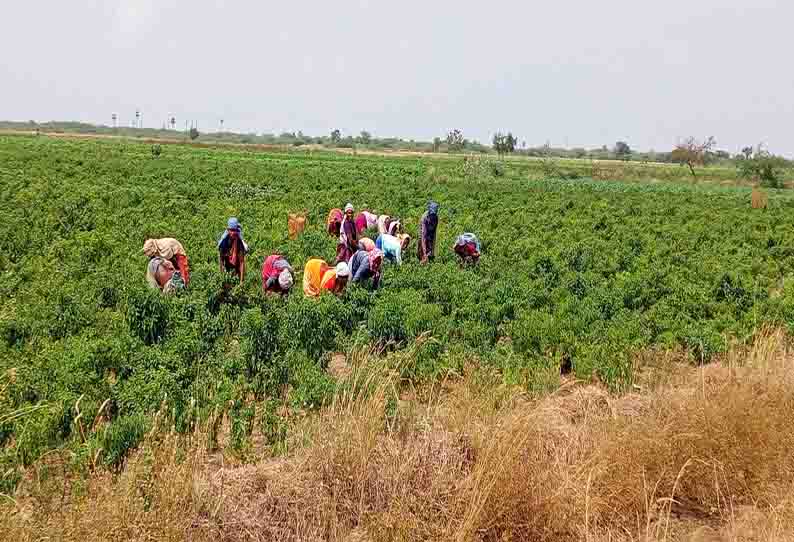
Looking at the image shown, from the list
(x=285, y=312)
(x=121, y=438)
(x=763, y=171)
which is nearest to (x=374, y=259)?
(x=285, y=312)

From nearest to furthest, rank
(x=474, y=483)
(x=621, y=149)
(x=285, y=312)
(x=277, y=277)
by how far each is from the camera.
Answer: (x=474, y=483)
(x=285, y=312)
(x=277, y=277)
(x=621, y=149)

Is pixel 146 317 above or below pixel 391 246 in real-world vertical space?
→ below

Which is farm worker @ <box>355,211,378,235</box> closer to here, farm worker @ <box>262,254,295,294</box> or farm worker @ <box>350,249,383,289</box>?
farm worker @ <box>350,249,383,289</box>

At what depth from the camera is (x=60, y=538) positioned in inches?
118

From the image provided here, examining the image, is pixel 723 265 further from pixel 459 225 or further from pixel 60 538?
pixel 60 538

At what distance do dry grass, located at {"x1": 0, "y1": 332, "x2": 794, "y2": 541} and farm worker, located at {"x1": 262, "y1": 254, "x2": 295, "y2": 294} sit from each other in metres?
4.08

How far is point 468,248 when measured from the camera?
39.7ft

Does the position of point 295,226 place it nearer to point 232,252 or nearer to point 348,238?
point 348,238

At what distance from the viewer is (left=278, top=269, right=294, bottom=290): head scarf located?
336 inches

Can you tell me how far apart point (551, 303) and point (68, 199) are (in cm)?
1445

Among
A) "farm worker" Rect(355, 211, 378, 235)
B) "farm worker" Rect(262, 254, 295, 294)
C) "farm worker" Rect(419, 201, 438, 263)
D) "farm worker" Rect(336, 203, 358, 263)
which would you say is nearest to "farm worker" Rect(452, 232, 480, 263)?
"farm worker" Rect(419, 201, 438, 263)

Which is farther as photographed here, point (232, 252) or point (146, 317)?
point (232, 252)

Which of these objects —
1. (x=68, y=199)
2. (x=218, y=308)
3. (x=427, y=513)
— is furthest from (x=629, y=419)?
(x=68, y=199)

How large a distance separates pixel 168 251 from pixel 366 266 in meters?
2.71
